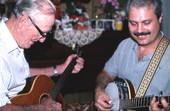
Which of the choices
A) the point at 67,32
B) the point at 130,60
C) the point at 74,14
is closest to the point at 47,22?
the point at 130,60

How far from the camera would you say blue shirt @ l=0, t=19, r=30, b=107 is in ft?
5.16

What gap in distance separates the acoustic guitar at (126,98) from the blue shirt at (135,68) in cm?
13

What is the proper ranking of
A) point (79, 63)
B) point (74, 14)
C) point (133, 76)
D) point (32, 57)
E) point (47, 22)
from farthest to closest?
point (74, 14), point (32, 57), point (79, 63), point (133, 76), point (47, 22)

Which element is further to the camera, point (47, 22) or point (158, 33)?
point (158, 33)

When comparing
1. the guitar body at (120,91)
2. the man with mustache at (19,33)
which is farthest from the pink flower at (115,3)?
the man with mustache at (19,33)

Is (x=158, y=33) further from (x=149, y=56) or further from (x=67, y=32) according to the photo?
(x=67, y=32)

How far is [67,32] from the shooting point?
12.5ft

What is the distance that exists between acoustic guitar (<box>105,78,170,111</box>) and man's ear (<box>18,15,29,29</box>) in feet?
3.44

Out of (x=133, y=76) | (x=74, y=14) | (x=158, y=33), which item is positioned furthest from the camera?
(x=74, y=14)

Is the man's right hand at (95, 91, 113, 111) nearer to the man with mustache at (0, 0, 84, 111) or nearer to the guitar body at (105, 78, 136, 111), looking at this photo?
the guitar body at (105, 78, 136, 111)

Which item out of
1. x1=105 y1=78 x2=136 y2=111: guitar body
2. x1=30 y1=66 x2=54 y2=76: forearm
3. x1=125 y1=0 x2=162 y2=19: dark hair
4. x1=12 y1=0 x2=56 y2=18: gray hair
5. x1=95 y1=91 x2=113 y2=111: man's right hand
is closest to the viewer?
x1=12 y1=0 x2=56 y2=18: gray hair

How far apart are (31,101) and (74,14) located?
257 centimetres

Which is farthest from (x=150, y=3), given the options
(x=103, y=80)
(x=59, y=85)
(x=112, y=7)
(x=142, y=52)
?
(x=112, y=7)

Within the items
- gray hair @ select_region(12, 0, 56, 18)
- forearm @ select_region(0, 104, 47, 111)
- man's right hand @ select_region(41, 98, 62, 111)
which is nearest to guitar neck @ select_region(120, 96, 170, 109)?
man's right hand @ select_region(41, 98, 62, 111)
